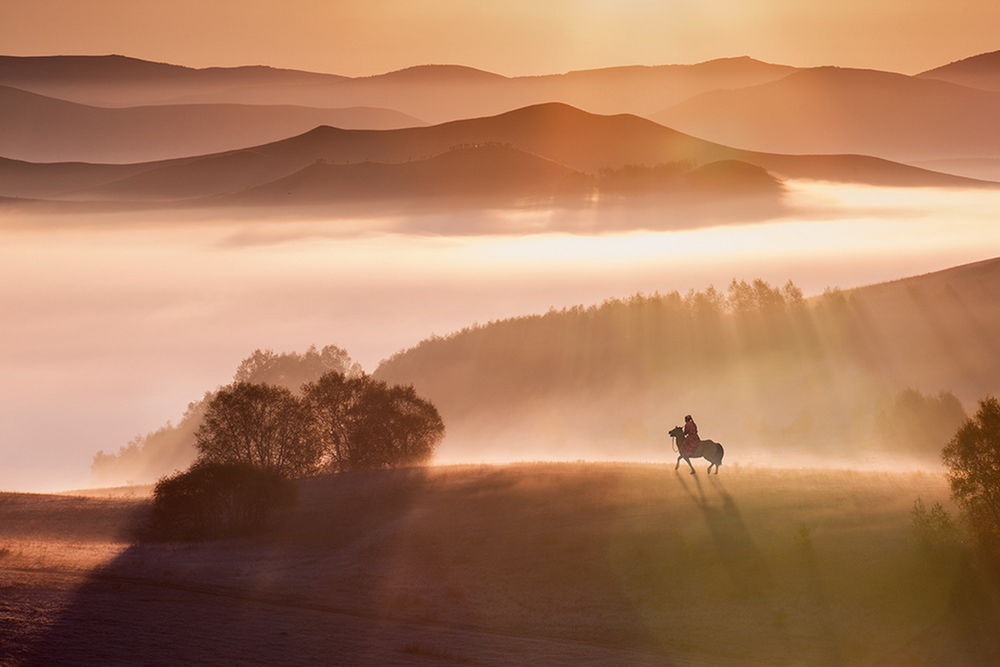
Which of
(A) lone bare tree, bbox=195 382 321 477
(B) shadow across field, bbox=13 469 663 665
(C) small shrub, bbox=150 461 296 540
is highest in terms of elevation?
(A) lone bare tree, bbox=195 382 321 477

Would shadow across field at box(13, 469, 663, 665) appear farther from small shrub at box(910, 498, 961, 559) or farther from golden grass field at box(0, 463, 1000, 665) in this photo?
small shrub at box(910, 498, 961, 559)

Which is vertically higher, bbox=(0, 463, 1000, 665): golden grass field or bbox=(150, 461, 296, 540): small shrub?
bbox=(150, 461, 296, 540): small shrub

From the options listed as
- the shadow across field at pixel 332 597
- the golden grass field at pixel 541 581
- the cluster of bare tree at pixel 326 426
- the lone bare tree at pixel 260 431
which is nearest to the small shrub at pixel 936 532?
the golden grass field at pixel 541 581

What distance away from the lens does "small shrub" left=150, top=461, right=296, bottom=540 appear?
227ft

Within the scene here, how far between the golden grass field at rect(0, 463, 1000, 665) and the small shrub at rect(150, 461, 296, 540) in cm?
164

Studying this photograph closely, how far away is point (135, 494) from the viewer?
306 feet

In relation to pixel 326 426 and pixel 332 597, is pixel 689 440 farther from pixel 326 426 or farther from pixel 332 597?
pixel 326 426

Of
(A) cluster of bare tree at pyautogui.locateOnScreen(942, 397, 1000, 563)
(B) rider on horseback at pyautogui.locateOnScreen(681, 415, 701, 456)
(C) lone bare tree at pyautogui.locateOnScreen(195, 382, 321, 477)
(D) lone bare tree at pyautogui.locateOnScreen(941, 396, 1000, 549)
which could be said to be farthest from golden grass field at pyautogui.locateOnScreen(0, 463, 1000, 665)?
→ (C) lone bare tree at pyautogui.locateOnScreen(195, 382, 321, 477)

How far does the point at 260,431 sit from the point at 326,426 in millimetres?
7955

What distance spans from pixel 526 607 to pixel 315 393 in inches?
1770

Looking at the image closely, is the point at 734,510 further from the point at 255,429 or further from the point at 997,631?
the point at 255,429

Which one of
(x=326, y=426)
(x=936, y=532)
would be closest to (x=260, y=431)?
(x=326, y=426)

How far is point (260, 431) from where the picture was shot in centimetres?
8744

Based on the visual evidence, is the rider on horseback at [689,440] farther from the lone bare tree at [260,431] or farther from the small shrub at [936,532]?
the lone bare tree at [260,431]
